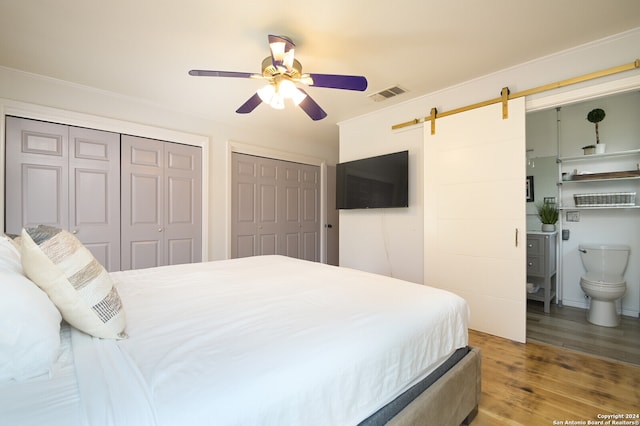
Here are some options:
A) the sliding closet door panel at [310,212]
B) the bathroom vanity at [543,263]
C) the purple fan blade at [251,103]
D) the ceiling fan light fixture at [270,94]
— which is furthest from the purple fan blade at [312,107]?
the bathroom vanity at [543,263]

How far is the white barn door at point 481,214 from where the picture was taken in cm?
241

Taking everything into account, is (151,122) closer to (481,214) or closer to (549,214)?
(481,214)

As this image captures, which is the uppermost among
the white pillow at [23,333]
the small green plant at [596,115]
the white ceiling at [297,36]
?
the white ceiling at [297,36]

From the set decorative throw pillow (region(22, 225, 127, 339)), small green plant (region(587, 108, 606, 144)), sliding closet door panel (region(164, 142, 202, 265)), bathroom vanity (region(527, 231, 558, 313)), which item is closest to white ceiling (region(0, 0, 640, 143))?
sliding closet door panel (region(164, 142, 202, 265))

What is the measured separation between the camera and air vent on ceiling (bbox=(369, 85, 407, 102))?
2869 millimetres

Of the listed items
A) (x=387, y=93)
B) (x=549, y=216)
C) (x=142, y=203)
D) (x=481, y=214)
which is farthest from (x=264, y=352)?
(x=549, y=216)

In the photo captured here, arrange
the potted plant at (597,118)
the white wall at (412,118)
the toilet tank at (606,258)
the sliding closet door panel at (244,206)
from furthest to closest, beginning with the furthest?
the sliding closet door panel at (244,206), the potted plant at (597,118), the toilet tank at (606,258), the white wall at (412,118)

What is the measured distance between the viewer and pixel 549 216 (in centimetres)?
333

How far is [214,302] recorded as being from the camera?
1382mm

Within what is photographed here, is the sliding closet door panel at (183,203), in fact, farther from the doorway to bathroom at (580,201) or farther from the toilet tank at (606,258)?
the toilet tank at (606,258)

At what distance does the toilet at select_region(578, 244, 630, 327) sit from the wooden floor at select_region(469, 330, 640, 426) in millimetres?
918

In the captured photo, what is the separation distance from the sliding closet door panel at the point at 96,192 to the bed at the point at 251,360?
1727 mm

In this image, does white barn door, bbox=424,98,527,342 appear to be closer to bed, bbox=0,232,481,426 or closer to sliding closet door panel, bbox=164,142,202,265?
bed, bbox=0,232,481,426

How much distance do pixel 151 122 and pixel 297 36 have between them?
2218 mm
